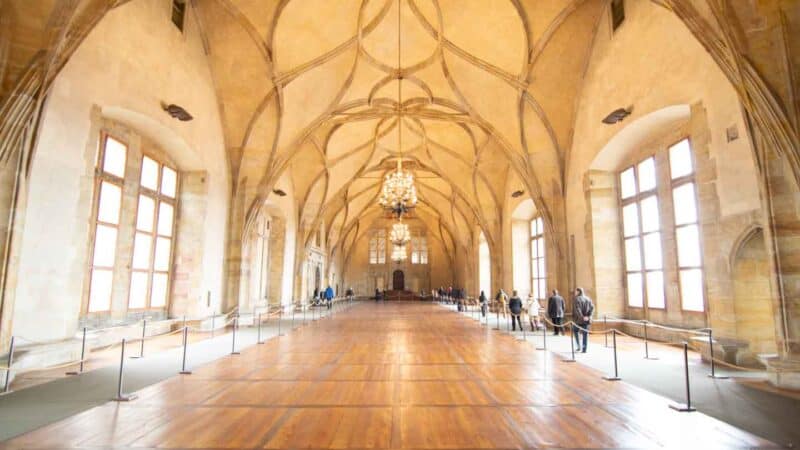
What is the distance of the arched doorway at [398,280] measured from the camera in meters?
36.0

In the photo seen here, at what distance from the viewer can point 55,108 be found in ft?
21.4

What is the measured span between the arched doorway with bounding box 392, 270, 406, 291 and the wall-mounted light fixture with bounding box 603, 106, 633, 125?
27832 mm

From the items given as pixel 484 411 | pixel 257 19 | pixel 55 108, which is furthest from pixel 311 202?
pixel 484 411

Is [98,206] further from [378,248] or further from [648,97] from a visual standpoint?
[378,248]

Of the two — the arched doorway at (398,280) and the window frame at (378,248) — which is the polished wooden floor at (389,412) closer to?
the window frame at (378,248)

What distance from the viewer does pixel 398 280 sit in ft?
119

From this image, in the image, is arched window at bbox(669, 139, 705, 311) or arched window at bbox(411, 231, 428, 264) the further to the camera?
arched window at bbox(411, 231, 428, 264)

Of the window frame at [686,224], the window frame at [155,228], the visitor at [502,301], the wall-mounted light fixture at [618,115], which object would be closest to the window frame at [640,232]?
the window frame at [686,224]

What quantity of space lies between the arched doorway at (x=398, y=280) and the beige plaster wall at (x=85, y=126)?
86.4ft

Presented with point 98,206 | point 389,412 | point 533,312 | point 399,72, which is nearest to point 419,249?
point 399,72

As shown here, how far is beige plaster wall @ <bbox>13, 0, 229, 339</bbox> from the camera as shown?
6.27m

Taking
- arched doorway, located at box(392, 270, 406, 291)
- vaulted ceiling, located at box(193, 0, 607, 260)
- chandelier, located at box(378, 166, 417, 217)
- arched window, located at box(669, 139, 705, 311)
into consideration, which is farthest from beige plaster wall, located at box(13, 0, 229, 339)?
arched doorway, located at box(392, 270, 406, 291)

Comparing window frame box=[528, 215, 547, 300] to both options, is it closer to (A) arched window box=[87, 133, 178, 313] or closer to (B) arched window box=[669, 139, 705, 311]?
(B) arched window box=[669, 139, 705, 311]

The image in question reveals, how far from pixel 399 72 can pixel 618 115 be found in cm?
745
